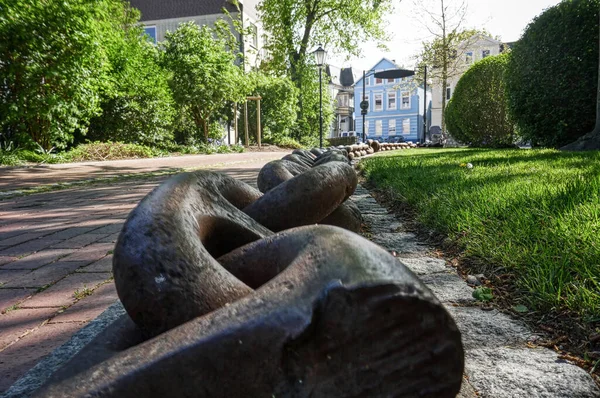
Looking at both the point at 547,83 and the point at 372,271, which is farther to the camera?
the point at 547,83

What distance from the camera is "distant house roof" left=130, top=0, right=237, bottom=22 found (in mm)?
31859

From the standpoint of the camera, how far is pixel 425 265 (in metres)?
2.04

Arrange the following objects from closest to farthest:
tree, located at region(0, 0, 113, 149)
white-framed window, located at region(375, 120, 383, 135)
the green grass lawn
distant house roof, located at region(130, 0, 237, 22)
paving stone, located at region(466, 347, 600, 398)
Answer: paving stone, located at region(466, 347, 600, 398) → the green grass lawn → tree, located at region(0, 0, 113, 149) → distant house roof, located at region(130, 0, 237, 22) → white-framed window, located at region(375, 120, 383, 135)

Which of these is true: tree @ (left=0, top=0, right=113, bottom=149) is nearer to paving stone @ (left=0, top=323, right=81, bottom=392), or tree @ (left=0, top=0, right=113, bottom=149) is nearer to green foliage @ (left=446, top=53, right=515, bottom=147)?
paving stone @ (left=0, top=323, right=81, bottom=392)

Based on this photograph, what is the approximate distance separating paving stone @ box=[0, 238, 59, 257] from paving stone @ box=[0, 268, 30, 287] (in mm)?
361

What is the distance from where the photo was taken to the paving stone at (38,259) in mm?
2367

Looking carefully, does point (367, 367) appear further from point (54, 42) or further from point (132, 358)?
point (54, 42)

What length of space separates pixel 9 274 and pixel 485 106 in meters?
16.3

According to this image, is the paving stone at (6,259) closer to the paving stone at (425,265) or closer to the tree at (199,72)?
the paving stone at (425,265)

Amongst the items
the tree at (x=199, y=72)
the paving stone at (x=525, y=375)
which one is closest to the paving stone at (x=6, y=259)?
the paving stone at (x=525, y=375)

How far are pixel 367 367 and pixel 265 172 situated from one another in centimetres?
113

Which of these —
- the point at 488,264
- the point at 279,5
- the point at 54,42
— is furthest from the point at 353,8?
the point at 488,264

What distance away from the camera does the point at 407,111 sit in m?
56.7

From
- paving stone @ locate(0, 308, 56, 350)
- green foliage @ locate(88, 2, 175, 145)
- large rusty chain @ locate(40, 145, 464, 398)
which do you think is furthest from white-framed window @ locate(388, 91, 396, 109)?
large rusty chain @ locate(40, 145, 464, 398)
